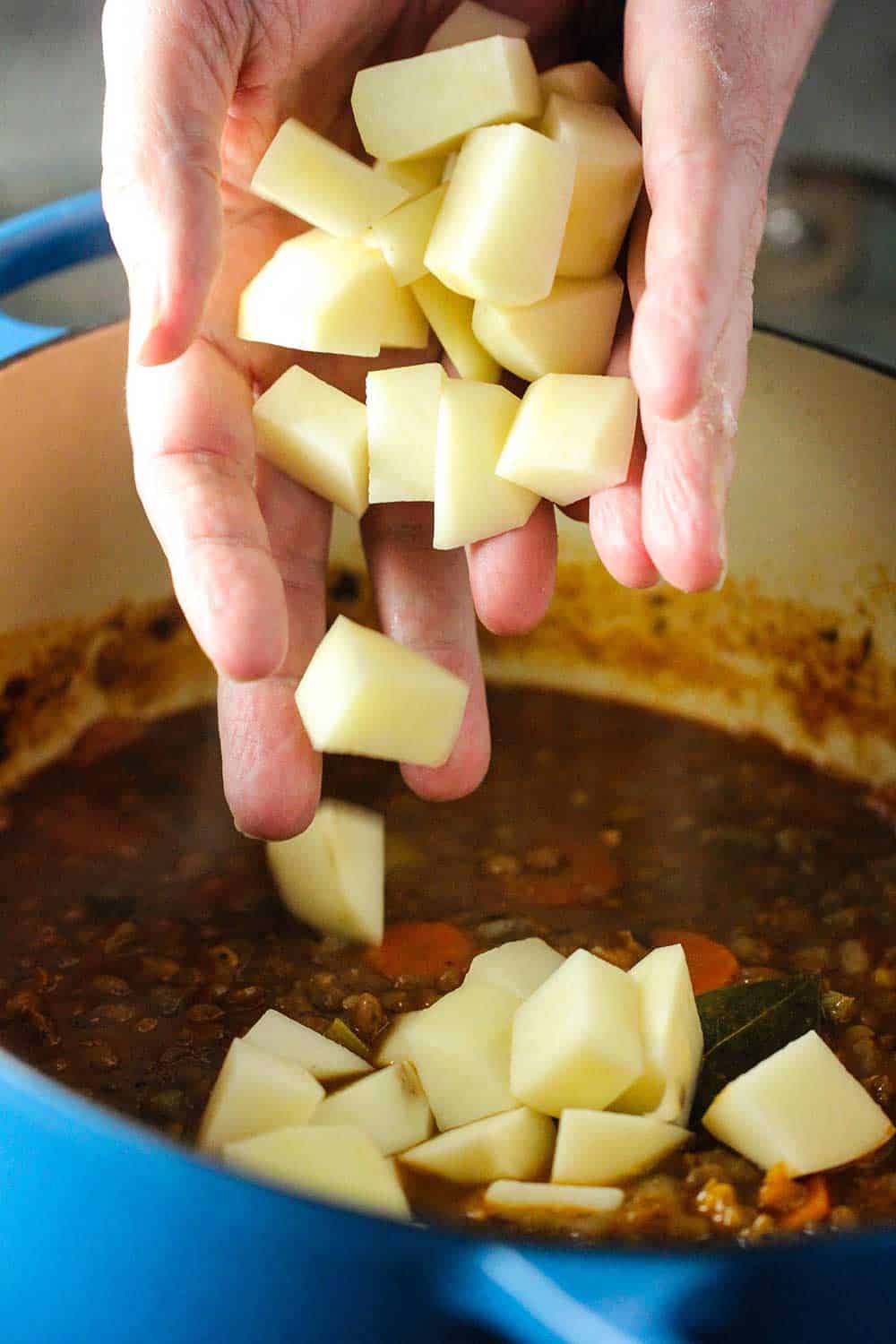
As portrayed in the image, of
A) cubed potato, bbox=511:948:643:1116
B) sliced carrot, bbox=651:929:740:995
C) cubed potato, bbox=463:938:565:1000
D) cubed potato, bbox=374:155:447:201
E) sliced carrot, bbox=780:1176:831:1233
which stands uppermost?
cubed potato, bbox=374:155:447:201


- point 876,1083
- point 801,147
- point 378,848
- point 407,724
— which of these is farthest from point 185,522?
point 801,147

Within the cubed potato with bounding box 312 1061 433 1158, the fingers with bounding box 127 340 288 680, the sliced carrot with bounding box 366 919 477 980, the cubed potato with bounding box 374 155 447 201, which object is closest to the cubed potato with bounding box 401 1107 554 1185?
the cubed potato with bounding box 312 1061 433 1158

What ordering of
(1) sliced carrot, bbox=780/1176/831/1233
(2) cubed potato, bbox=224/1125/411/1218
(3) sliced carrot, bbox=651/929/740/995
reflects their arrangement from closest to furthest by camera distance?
(2) cubed potato, bbox=224/1125/411/1218 < (1) sliced carrot, bbox=780/1176/831/1233 < (3) sliced carrot, bbox=651/929/740/995

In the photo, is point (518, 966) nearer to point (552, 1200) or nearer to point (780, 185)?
point (552, 1200)

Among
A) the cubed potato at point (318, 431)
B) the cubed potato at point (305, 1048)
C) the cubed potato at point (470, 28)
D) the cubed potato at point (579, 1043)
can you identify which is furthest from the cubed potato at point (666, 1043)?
the cubed potato at point (470, 28)

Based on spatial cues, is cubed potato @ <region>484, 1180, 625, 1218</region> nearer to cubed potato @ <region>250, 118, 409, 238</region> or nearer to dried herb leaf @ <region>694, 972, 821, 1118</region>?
dried herb leaf @ <region>694, 972, 821, 1118</region>
